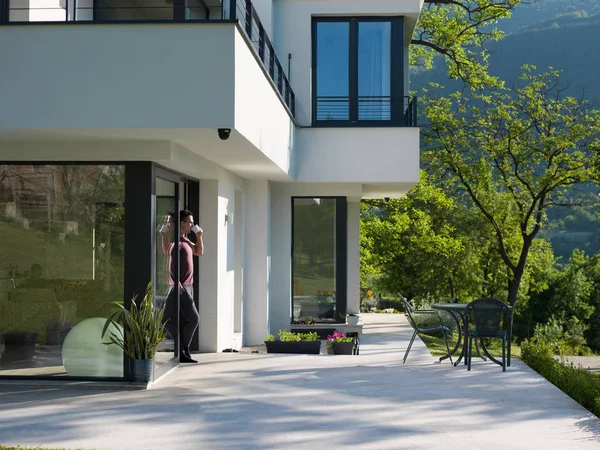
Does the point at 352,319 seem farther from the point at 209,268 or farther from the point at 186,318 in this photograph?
the point at 186,318

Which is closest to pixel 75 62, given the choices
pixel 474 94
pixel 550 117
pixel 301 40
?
pixel 301 40

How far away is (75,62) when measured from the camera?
8.27m

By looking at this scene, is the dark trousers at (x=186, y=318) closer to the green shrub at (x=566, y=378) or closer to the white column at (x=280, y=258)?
the green shrub at (x=566, y=378)

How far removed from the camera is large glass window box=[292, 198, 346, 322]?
17188mm

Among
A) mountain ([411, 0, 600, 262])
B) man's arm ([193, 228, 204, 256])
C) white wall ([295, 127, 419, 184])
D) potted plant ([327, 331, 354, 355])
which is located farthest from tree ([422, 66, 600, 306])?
mountain ([411, 0, 600, 262])

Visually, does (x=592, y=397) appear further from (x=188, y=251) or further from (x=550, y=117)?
(x=550, y=117)

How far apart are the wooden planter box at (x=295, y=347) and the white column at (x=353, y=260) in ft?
19.7

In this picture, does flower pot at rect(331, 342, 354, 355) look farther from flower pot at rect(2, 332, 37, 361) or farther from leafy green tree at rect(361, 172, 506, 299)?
leafy green tree at rect(361, 172, 506, 299)

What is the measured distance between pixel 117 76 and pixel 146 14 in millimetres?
5289

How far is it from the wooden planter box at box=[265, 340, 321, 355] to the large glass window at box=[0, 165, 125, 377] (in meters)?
4.41

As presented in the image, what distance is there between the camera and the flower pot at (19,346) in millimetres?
9328

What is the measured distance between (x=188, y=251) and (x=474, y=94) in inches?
749

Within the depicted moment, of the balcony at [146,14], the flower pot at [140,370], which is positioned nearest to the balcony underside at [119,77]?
the balcony at [146,14]

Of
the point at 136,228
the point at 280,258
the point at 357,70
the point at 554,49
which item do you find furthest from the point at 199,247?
the point at 554,49
